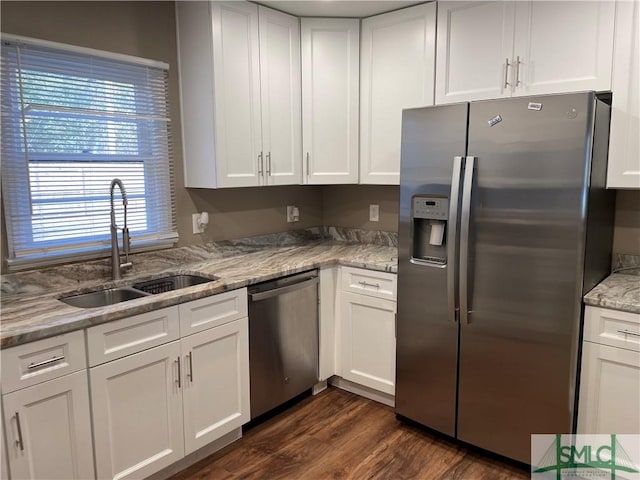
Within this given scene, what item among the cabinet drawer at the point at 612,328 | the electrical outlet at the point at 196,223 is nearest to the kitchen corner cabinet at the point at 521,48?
the cabinet drawer at the point at 612,328

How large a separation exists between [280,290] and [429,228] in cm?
87

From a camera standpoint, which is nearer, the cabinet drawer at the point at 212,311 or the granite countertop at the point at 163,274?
the granite countertop at the point at 163,274

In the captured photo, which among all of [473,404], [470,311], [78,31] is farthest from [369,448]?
[78,31]

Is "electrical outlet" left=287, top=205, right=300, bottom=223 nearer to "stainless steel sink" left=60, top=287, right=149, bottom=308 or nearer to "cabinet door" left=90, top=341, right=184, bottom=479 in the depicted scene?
"stainless steel sink" left=60, top=287, right=149, bottom=308

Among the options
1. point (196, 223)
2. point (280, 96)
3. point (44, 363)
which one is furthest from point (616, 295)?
point (44, 363)

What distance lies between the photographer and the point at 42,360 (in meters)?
1.72

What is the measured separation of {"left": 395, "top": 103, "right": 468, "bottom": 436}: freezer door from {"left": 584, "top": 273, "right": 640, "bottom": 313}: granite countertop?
23.7 inches

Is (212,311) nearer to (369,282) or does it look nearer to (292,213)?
(369,282)

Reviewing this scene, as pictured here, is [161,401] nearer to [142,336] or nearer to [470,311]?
[142,336]

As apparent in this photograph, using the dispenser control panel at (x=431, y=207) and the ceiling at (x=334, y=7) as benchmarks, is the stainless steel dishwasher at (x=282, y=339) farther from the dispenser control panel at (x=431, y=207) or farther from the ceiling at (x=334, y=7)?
the ceiling at (x=334, y=7)

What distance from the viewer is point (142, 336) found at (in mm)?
2027

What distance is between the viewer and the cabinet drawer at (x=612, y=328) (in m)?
1.97

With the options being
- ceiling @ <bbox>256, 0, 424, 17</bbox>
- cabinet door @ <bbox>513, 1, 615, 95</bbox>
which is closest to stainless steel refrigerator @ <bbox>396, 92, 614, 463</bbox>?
cabinet door @ <bbox>513, 1, 615, 95</bbox>

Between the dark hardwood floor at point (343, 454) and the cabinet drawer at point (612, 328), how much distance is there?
76 cm
